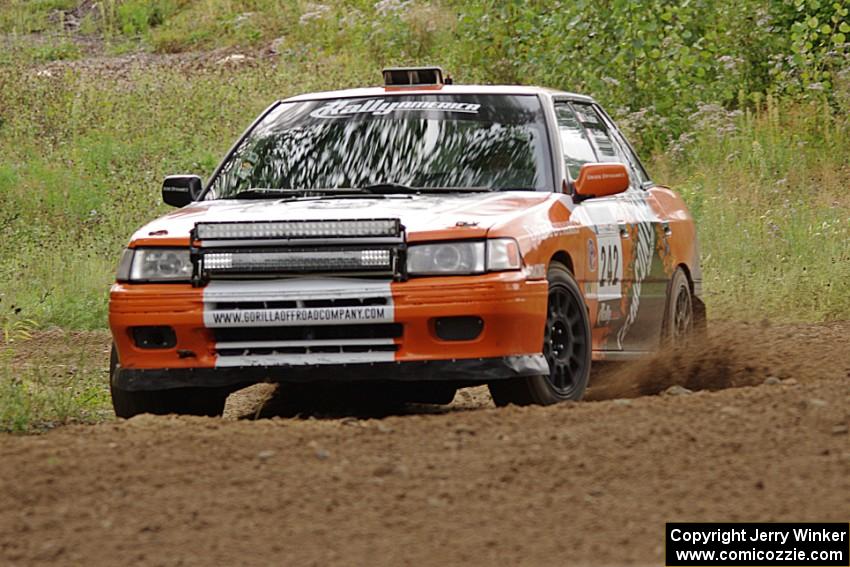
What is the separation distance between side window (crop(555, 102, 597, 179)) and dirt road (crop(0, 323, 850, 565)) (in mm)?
1824

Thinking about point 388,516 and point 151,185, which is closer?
point 388,516

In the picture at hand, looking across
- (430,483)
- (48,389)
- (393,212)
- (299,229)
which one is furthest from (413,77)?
(430,483)

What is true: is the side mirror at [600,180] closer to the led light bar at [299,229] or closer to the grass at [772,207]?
the led light bar at [299,229]

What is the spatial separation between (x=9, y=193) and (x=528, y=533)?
1312 centimetres

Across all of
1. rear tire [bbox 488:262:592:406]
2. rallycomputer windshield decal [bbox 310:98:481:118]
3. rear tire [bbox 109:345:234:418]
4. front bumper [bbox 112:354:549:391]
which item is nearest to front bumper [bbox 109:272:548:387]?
front bumper [bbox 112:354:549:391]

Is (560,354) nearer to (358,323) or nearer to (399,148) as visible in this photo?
(358,323)

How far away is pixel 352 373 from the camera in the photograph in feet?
24.0

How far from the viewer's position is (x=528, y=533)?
16.4 ft

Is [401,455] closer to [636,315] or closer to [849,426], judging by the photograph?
[849,426]

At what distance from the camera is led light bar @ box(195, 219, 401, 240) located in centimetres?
718

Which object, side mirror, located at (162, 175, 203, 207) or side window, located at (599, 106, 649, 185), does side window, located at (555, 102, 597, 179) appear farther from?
side mirror, located at (162, 175, 203, 207)

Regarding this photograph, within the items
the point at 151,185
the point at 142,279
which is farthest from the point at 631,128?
the point at 142,279

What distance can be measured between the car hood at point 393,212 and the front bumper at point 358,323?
0.22 meters

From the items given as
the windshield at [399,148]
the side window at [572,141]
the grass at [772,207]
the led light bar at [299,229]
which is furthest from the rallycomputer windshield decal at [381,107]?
the grass at [772,207]
